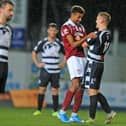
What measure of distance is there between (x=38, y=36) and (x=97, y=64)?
32.6 feet

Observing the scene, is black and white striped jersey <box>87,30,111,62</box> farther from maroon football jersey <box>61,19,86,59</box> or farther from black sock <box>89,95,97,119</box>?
black sock <box>89,95,97,119</box>

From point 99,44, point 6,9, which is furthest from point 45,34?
point 6,9

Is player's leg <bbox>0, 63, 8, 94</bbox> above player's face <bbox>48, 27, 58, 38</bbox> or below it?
below

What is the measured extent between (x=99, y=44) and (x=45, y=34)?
32.5 ft

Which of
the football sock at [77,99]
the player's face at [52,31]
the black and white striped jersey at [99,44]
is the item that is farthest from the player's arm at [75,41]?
the player's face at [52,31]

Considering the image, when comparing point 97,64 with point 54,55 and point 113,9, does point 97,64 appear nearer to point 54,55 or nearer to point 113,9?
point 54,55

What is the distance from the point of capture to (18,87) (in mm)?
21266

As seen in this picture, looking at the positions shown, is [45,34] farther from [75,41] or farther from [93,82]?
[93,82]

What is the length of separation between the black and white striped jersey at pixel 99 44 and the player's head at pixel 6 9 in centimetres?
255

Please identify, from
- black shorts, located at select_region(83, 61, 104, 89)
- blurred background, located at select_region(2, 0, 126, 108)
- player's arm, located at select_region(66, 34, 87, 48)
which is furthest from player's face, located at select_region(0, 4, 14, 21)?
blurred background, located at select_region(2, 0, 126, 108)

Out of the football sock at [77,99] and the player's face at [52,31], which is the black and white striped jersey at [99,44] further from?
the player's face at [52,31]

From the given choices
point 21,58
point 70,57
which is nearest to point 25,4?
point 21,58

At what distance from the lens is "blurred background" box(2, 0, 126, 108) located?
70.0 feet

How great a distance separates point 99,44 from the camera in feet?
38.9
